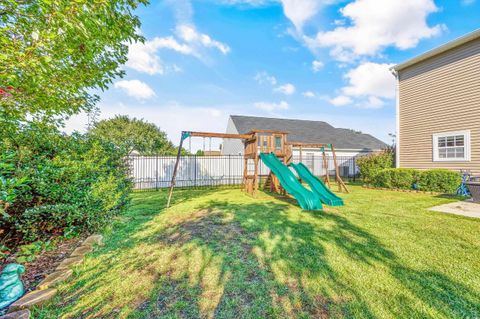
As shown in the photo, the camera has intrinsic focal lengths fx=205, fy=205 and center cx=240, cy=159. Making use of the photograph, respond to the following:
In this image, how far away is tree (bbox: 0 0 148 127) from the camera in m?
3.11

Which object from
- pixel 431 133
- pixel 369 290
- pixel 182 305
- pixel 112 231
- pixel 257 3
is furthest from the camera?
pixel 431 133

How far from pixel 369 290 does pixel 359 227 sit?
2289 millimetres

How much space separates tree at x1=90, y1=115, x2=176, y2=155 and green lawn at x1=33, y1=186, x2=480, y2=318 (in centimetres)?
1877

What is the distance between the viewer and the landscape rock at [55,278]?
221cm

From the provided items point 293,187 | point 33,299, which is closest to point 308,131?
point 293,187

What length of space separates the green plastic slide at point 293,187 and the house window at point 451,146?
719cm

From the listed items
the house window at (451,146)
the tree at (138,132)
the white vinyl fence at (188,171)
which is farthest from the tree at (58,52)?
the tree at (138,132)

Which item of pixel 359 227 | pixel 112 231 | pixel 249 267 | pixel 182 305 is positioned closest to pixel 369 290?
pixel 249 267

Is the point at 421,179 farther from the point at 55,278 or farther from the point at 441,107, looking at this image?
the point at 55,278

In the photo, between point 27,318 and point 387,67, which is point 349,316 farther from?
point 387,67

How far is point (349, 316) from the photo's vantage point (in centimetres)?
176

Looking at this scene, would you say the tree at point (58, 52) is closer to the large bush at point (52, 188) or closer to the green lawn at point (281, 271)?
the large bush at point (52, 188)

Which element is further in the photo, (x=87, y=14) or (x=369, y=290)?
(x=87, y=14)

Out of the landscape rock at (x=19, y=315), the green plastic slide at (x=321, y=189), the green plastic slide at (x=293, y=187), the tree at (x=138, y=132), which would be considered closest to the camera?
the landscape rock at (x=19, y=315)
